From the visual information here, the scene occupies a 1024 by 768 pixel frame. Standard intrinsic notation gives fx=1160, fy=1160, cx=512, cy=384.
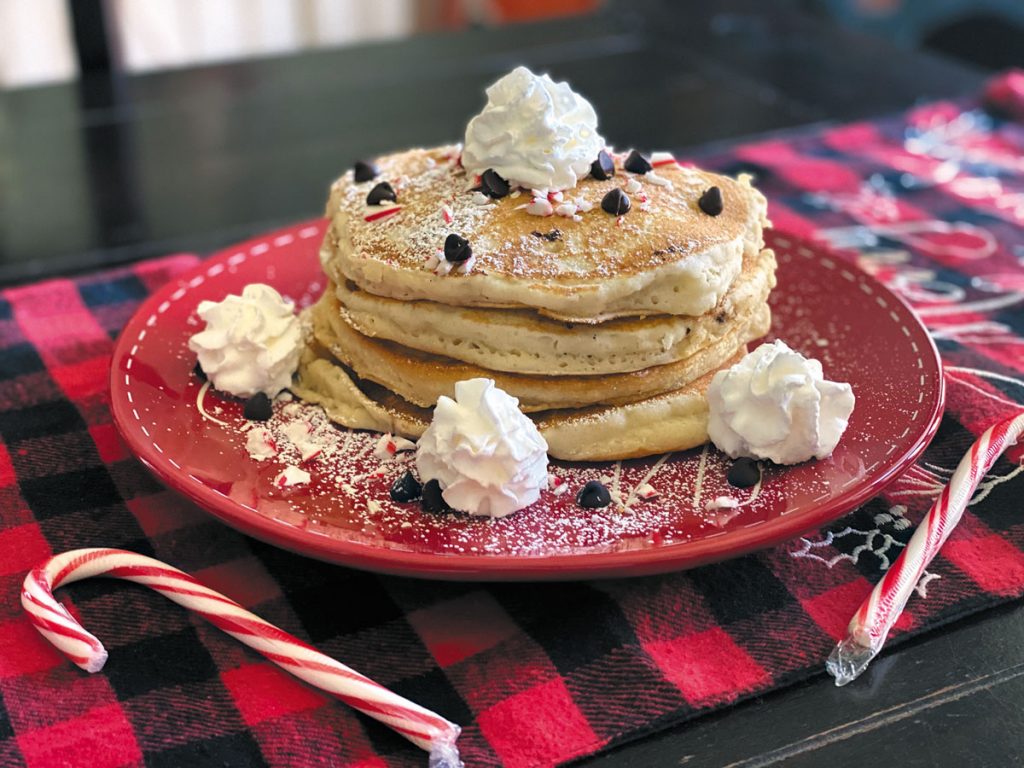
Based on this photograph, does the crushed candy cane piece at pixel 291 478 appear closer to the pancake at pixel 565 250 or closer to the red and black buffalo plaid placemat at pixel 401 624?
the red and black buffalo plaid placemat at pixel 401 624

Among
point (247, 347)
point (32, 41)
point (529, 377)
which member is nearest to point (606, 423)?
point (529, 377)

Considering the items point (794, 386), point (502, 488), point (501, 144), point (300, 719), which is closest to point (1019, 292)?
point (794, 386)

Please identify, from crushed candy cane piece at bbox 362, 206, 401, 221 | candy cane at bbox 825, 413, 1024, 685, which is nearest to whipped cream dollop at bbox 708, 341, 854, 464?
candy cane at bbox 825, 413, 1024, 685

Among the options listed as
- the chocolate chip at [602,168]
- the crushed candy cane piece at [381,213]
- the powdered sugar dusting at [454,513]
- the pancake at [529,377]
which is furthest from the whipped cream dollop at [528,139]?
the powdered sugar dusting at [454,513]

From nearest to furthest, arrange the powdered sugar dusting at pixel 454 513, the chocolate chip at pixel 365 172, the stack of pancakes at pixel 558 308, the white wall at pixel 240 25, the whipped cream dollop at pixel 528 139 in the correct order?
1. the powdered sugar dusting at pixel 454 513
2. the stack of pancakes at pixel 558 308
3. the whipped cream dollop at pixel 528 139
4. the chocolate chip at pixel 365 172
5. the white wall at pixel 240 25

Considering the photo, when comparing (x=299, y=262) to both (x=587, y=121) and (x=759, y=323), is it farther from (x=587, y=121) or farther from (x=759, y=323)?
(x=759, y=323)

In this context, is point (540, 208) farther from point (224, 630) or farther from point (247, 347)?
point (224, 630)

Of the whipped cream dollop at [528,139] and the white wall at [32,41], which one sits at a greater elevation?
the whipped cream dollop at [528,139]
